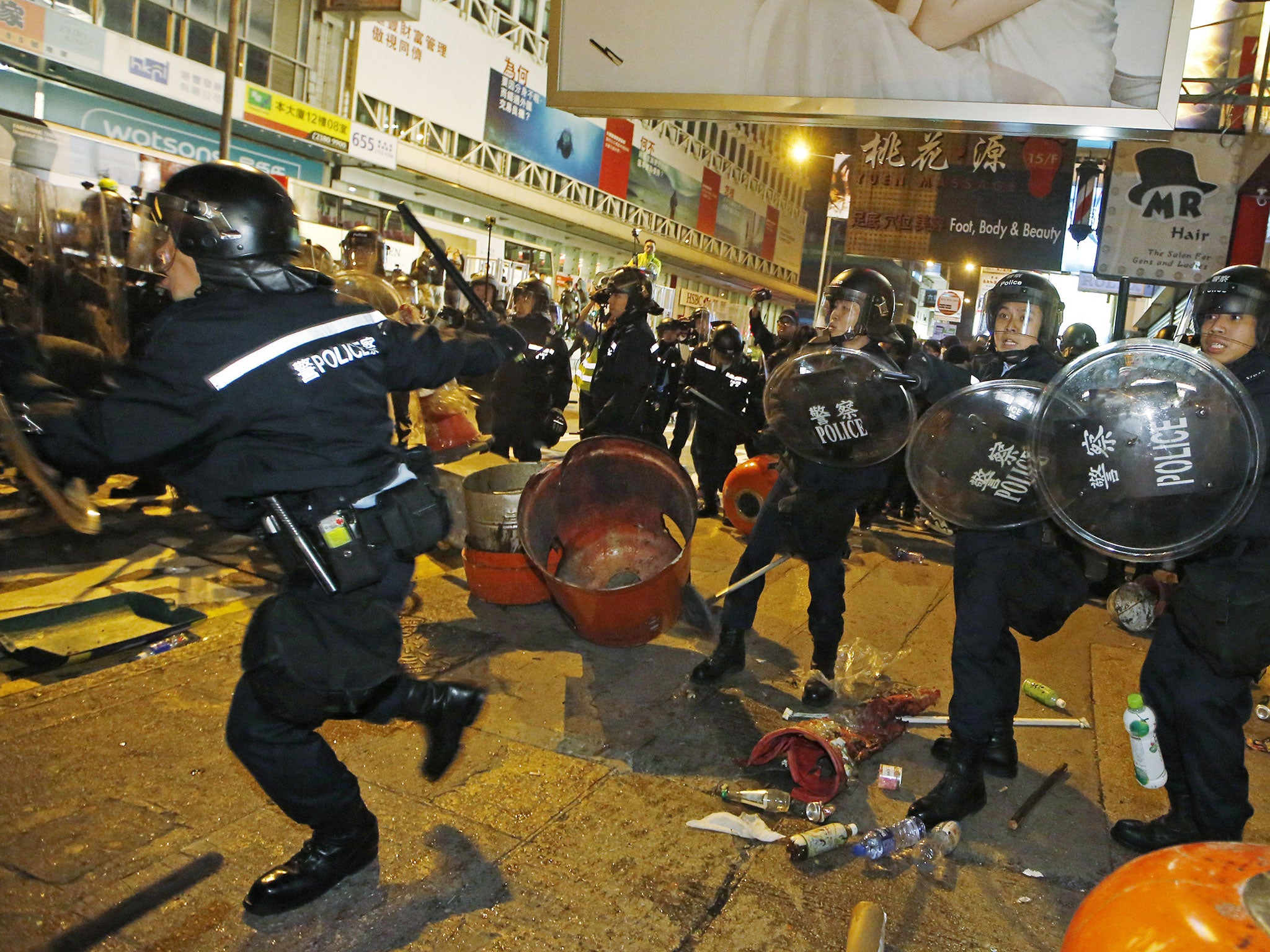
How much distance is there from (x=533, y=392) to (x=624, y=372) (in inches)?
71.8

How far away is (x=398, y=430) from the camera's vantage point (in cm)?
625

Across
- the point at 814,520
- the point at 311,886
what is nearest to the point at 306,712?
the point at 311,886

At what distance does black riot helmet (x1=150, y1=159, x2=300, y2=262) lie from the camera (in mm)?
2354

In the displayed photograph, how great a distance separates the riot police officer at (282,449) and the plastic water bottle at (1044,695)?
3.49 m

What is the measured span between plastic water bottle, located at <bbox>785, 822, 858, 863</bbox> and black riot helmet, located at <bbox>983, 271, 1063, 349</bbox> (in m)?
2.01

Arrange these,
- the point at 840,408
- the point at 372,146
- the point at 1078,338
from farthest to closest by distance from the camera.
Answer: the point at 372,146
the point at 1078,338
the point at 840,408

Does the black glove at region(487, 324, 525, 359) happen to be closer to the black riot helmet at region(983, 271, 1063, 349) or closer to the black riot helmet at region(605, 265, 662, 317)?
the black riot helmet at region(983, 271, 1063, 349)

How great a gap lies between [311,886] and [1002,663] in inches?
104

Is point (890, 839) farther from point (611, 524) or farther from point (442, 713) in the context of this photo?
point (611, 524)

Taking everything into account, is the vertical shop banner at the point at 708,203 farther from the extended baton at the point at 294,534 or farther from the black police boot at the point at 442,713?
the extended baton at the point at 294,534

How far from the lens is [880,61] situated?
214 inches

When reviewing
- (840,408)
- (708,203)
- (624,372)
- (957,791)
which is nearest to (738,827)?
(957,791)

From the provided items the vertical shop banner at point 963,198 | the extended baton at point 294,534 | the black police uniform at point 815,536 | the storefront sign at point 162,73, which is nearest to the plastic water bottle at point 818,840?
the black police uniform at point 815,536

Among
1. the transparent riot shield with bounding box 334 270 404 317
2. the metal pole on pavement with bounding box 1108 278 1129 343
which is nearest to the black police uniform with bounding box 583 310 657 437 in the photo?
the transparent riot shield with bounding box 334 270 404 317
